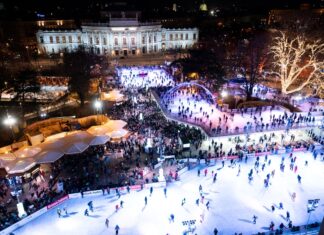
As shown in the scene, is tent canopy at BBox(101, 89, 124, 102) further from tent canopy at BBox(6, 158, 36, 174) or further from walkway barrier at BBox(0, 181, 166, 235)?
walkway barrier at BBox(0, 181, 166, 235)

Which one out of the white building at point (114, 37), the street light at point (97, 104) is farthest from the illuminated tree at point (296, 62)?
the white building at point (114, 37)

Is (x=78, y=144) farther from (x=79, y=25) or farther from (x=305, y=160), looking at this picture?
(x=79, y=25)

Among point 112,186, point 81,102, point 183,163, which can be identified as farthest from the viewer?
point 81,102

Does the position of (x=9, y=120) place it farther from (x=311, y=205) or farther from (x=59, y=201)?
(x=311, y=205)

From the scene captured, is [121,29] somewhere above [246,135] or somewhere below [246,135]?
above

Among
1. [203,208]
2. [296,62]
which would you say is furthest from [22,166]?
[296,62]

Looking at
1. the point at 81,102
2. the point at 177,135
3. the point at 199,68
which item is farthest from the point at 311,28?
the point at 81,102

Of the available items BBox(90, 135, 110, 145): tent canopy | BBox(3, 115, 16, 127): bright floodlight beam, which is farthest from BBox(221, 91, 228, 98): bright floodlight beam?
BBox(3, 115, 16, 127): bright floodlight beam
